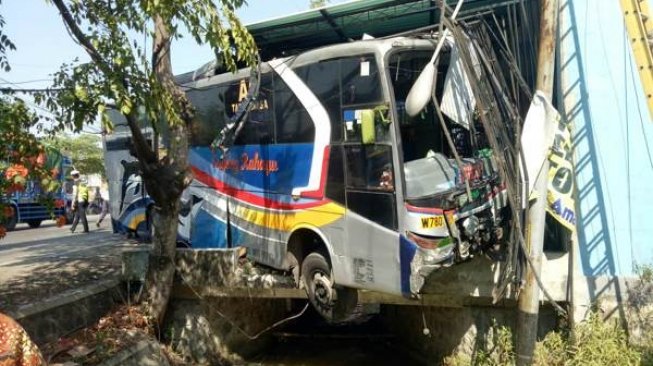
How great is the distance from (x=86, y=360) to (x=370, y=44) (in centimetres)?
495

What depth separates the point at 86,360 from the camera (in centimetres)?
674

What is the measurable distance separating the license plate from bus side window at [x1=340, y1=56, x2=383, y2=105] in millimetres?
1281

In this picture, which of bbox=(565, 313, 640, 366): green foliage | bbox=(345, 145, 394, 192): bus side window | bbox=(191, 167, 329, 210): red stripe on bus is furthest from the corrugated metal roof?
bbox=(565, 313, 640, 366): green foliage

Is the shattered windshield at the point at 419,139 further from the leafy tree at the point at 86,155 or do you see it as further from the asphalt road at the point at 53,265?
the leafy tree at the point at 86,155

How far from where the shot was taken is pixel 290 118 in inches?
273

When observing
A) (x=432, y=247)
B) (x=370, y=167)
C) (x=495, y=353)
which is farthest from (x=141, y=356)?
(x=495, y=353)

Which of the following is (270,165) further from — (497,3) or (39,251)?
(39,251)

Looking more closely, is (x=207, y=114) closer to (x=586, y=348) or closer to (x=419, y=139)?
(x=419, y=139)

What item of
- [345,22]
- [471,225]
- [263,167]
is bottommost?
[471,225]

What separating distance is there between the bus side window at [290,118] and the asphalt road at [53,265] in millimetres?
4003

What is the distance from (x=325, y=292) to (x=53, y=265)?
5686 millimetres

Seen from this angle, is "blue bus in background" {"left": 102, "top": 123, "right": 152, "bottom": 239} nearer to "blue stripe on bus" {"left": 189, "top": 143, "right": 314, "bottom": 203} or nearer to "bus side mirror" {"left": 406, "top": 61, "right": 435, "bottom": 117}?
"blue stripe on bus" {"left": 189, "top": 143, "right": 314, "bottom": 203}

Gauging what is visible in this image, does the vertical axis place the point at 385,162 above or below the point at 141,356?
above

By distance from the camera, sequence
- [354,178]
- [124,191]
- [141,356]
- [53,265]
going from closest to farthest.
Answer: [354,178] < [141,356] < [53,265] < [124,191]
